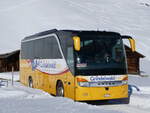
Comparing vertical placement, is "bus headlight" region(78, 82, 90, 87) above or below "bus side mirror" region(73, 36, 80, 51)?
below

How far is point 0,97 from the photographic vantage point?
1648 centimetres

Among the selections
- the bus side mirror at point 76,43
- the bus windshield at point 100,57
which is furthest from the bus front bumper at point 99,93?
the bus side mirror at point 76,43

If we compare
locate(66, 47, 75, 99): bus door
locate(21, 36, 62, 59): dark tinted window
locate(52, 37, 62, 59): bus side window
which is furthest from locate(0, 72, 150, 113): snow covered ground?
locate(21, 36, 62, 59): dark tinted window

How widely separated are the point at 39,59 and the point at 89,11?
103546 millimetres

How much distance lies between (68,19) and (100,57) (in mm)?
90446

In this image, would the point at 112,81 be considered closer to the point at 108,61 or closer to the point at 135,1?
the point at 108,61

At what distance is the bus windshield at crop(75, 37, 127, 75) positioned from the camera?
1523cm

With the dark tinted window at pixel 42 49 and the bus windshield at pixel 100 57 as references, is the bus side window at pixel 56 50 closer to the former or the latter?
the dark tinted window at pixel 42 49

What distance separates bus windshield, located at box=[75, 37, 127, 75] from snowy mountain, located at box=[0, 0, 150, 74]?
57315 millimetres

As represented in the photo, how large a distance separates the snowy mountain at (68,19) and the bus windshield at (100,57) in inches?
2256

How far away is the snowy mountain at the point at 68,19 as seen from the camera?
3575 inches

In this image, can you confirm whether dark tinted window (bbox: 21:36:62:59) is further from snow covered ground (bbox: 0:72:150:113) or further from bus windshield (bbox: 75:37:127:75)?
snow covered ground (bbox: 0:72:150:113)

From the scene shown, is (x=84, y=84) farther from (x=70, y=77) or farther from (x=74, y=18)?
(x=74, y=18)

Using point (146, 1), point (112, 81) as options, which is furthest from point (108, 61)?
point (146, 1)
